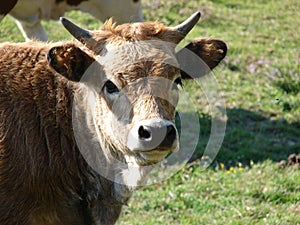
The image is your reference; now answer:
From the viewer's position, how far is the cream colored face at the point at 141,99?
5.00m

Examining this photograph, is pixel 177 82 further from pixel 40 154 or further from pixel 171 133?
pixel 40 154

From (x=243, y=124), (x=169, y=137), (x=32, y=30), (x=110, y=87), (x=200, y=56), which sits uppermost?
(x=110, y=87)

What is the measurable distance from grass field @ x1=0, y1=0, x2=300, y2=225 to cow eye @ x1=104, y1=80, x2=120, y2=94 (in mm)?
1542

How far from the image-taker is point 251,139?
32.0 feet

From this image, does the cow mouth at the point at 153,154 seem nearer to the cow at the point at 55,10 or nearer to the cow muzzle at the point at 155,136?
the cow muzzle at the point at 155,136

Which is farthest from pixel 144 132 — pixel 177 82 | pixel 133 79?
pixel 177 82

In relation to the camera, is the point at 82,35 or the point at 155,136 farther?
the point at 82,35

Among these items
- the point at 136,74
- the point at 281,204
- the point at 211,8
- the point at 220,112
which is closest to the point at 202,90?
the point at 220,112

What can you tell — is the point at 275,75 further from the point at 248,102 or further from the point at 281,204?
the point at 281,204

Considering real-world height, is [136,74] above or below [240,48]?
above

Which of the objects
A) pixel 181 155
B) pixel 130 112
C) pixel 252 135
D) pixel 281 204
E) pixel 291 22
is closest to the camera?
pixel 130 112

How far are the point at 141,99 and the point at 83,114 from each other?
2.26 feet

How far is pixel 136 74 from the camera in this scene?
529cm

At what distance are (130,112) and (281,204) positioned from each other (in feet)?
10.4
